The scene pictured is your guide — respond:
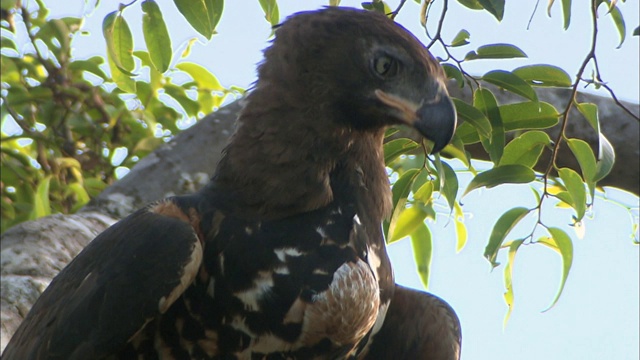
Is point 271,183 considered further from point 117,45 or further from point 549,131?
point 549,131

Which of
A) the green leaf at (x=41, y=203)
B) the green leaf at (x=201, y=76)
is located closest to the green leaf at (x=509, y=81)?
the green leaf at (x=41, y=203)

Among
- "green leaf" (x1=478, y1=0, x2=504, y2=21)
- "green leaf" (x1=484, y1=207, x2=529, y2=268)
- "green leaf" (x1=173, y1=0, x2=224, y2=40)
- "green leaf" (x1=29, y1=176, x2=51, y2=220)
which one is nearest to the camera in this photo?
"green leaf" (x1=478, y1=0, x2=504, y2=21)

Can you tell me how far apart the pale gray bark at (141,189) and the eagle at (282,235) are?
1.48 feet

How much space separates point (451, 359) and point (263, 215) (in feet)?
2.75

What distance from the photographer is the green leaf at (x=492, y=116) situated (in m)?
3.24

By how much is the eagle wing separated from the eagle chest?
0.08 m

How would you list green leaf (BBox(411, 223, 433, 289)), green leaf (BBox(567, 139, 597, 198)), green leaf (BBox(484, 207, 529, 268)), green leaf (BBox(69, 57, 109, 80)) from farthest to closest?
green leaf (BBox(69, 57, 109, 80))
green leaf (BBox(411, 223, 433, 289))
green leaf (BBox(484, 207, 529, 268))
green leaf (BBox(567, 139, 597, 198))

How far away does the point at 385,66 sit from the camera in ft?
10.5

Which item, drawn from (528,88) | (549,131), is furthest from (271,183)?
(549,131)

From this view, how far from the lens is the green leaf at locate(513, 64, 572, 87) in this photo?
3.25 metres

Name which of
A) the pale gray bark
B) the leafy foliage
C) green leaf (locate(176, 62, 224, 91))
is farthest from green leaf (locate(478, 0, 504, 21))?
green leaf (locate(176, 62, 224, 91))

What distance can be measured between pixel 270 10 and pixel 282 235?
25.7 inches

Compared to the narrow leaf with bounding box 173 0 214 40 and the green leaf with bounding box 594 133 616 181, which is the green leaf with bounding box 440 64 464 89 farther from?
the narrow leaf with bounding box 173 0 214 40

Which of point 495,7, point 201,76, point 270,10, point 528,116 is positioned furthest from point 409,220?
point 201,76
